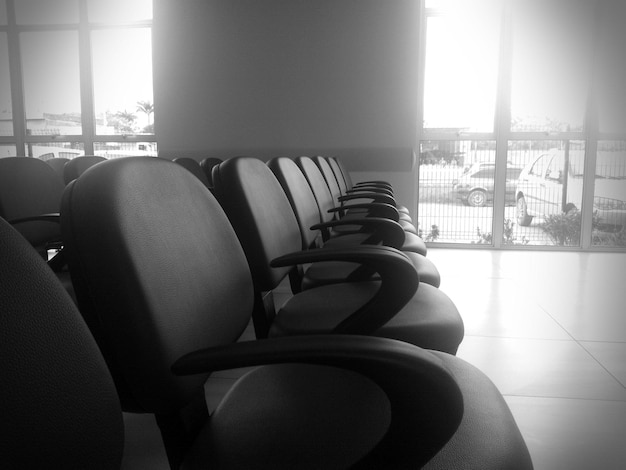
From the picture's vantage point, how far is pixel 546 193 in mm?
5164

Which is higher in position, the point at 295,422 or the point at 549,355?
the point at 295,422

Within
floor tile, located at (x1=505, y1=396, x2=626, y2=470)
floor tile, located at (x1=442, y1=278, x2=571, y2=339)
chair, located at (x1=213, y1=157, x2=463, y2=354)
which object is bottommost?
floor tile, located at (x1=442, y1=278, x2=571, y2=339)

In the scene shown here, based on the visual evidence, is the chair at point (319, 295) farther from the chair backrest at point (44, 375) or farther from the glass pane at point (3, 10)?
the glass pane at point (3, 10)

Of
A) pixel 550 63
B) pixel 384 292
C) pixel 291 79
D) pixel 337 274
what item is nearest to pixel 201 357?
pixel 384 292

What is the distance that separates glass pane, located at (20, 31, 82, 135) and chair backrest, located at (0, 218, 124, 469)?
610cm

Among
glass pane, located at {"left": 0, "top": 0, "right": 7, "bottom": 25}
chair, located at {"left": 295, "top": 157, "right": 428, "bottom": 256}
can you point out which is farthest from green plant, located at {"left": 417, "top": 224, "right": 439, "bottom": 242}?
glass pane, located at {"left": 0, "top": 0, "right": 7, "bottom": 25}

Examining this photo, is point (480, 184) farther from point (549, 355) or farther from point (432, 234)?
point (549, 355)

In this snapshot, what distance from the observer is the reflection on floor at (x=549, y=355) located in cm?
153

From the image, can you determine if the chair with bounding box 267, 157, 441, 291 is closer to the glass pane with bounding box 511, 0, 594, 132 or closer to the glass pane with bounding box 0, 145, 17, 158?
the glass pane with bounding box 511, 0, 594, 132

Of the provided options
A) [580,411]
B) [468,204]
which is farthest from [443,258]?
[580,411]

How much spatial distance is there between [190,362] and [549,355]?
202cm

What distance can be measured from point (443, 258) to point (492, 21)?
238 cm

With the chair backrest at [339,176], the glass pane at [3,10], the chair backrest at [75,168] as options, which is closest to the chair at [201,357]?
the chair backrest at [75,168]

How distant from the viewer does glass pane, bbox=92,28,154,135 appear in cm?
578
